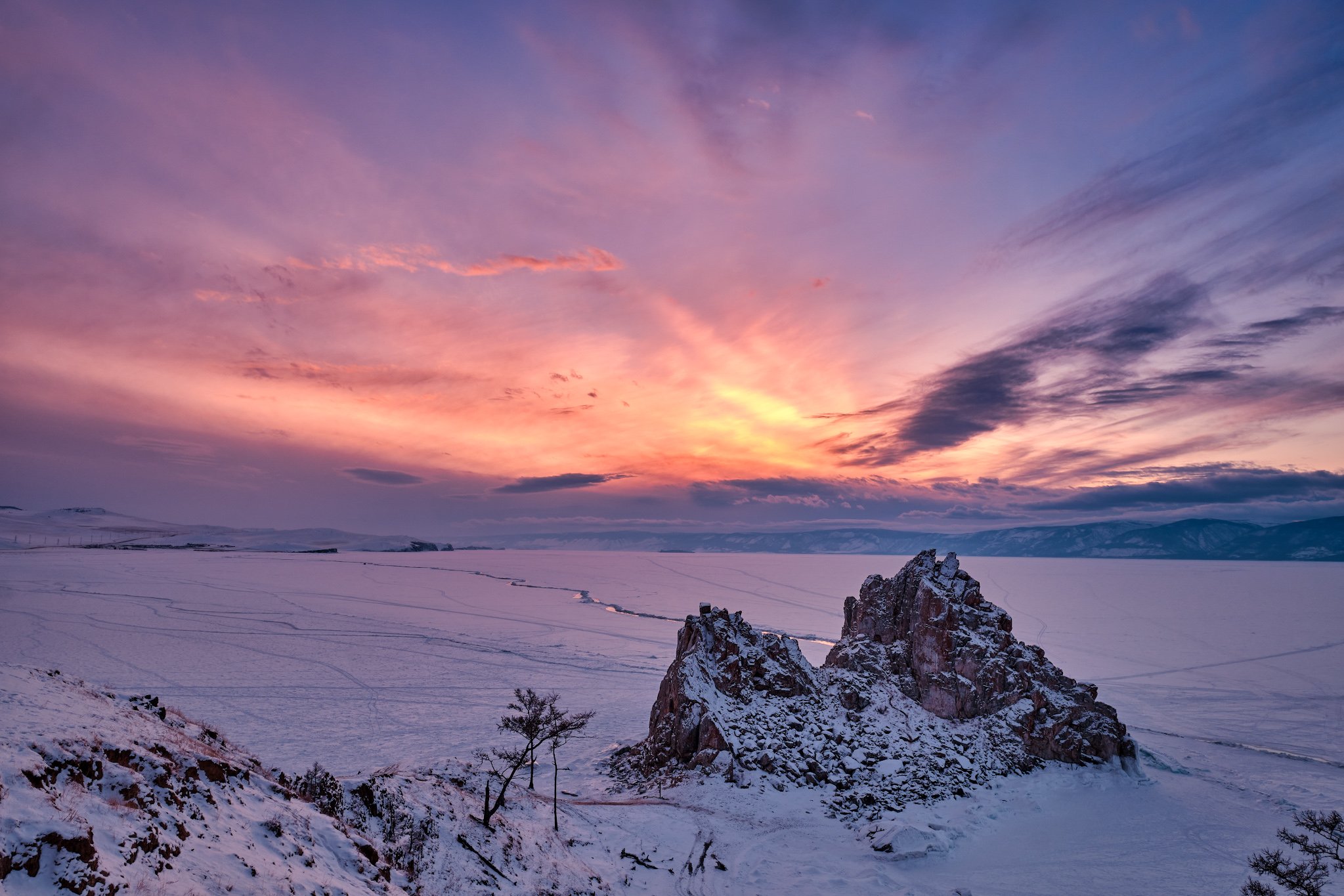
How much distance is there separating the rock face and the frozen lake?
9.56 ft

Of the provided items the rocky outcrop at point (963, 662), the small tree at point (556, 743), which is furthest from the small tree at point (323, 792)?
the rocky outcrop at point (963, 662)

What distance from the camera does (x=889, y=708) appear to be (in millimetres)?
48094

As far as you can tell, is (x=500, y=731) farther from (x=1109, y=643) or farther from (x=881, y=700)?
(x=1109, y=643)

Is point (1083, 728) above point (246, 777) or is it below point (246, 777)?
below

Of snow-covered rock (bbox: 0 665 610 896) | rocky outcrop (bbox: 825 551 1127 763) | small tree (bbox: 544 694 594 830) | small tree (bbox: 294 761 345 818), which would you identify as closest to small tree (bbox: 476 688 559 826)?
small tree (bbox: 544 694 594 830)

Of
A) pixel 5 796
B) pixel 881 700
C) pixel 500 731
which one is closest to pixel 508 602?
pixel 500 731

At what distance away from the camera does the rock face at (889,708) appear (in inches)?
1646

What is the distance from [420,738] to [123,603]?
333 ft

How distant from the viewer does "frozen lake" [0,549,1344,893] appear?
34.8 metres

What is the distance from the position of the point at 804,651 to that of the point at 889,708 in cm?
4364

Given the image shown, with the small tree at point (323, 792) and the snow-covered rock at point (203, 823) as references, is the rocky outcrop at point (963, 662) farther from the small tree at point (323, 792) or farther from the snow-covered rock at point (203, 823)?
the small tree at point (323, 792)

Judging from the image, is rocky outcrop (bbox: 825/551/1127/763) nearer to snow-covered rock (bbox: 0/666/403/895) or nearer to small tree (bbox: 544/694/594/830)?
small tree (bbox: 544/694/594/830)

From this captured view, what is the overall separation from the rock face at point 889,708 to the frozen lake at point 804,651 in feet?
9.56

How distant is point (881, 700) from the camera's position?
161ft
